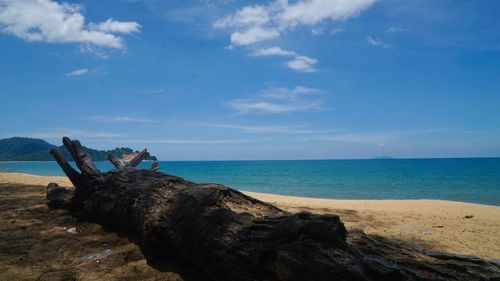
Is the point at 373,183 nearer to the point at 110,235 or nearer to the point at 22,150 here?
the point at 110,235

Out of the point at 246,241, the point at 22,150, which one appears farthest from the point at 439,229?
the point at 22,150

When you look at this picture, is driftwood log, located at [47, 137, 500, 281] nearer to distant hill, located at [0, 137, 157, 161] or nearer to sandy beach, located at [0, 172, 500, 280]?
sandy beach, located at [0, 172, 500, 280]

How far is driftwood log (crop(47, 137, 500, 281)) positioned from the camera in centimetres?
270

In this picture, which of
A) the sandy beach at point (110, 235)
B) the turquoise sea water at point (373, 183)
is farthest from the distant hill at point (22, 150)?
the sandy beach at point (110, 235)

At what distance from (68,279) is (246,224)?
2.15 meters

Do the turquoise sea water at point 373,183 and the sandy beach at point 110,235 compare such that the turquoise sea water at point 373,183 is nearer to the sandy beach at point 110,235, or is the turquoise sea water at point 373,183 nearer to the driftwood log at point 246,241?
the sandy beach at point 110,235

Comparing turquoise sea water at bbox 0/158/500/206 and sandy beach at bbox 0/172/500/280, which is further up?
sandy beach at bbox 0/172/500/280

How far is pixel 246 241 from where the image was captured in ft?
10.9

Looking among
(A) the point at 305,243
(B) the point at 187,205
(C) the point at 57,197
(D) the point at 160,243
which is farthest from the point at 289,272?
(C) the point at 57,197

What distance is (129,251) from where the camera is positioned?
486 cm

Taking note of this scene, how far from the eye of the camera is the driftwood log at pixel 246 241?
8.86ft

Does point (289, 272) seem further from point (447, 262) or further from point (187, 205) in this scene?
point (187, 205)

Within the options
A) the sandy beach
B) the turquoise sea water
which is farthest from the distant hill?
the sandy beach

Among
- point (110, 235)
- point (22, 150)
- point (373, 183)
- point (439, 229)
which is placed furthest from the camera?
point (22, 150)
